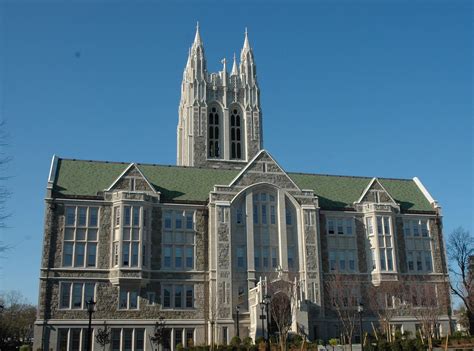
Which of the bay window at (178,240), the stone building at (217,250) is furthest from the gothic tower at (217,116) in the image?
the bay window at (178,240)

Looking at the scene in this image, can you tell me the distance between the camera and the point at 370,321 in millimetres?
59344

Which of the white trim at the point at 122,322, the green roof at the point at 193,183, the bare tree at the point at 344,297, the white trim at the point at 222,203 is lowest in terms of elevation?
the white trim at the point at 122,322

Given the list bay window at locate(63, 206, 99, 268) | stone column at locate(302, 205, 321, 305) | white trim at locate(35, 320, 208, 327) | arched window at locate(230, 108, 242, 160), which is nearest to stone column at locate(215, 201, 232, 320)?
white trim at locate(35, 320, 208, 327)

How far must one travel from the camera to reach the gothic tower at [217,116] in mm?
88438

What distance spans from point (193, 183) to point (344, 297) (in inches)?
792

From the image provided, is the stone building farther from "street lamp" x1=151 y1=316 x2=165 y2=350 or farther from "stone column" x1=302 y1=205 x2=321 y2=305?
"street lamp" x1=151 y1=316 x2=165 y2=350

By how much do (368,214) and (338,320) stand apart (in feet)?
40.0

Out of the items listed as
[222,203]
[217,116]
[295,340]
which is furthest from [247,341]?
[217,116]

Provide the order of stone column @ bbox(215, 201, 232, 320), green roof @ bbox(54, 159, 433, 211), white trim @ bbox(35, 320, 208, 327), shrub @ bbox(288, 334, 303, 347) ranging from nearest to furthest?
1. shrub @ bbox(288, 334, 303, 347)
2. white trim @ bbox(35, 320, 208, 327)
3. stone column @ bbox(215, 201, 232, 320)
4. green roof @ bbox(54, 159, 433, 211)

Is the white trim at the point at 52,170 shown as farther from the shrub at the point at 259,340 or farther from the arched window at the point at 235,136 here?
the arched window at the point at 235,136

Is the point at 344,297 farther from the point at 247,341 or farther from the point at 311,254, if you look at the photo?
the point at 247,341

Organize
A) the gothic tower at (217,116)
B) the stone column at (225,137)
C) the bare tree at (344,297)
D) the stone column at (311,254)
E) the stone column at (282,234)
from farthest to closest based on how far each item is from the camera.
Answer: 1. the stone column at (225,137)
2. the gothic tower at (217,116)
3. the stone column at (282,234)
4. the stone column at (311,254)
5. the bare tree at (344,297)

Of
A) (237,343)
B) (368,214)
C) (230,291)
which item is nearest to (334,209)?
(368,214)

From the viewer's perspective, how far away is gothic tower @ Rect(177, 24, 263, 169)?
88.4 m
